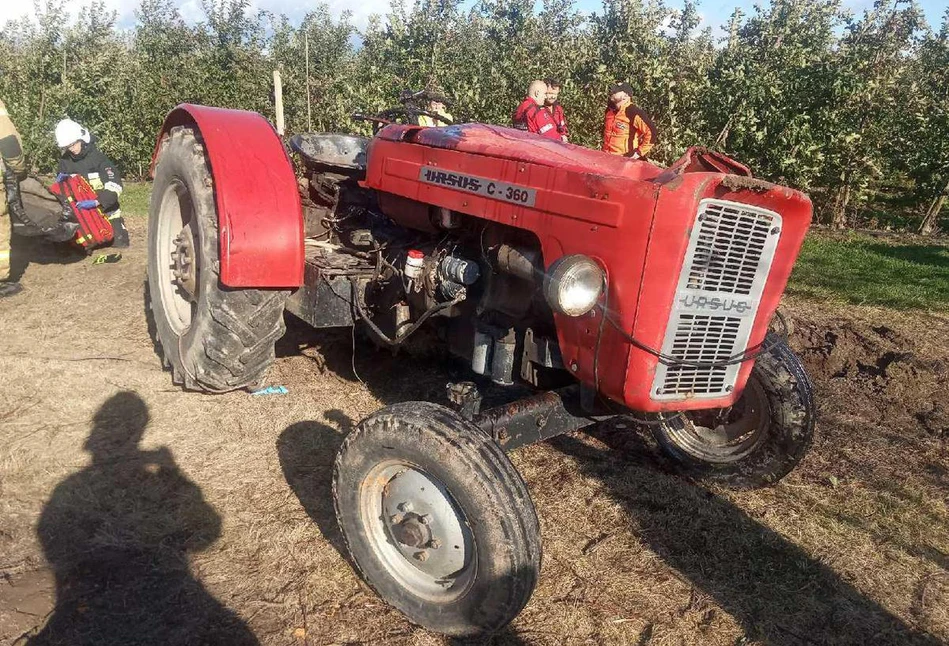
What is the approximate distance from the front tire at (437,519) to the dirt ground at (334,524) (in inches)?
5.9

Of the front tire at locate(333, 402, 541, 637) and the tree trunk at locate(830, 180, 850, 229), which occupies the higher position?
the front tire at locate(333, 402, 541, 637)

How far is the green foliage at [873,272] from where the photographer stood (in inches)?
242

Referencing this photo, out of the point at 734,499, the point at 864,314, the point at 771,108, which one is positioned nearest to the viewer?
the point at 734,499

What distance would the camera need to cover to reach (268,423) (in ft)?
12.3

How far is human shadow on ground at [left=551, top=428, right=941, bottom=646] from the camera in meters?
2.48

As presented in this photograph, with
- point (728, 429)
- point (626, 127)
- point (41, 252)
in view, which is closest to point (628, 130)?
point (626, 127)

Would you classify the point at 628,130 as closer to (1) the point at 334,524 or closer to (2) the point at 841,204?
(2) the point at 841,204

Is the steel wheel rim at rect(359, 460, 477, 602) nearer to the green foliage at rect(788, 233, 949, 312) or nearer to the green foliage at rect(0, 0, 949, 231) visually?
the green foliage at rect(788, 233, 949, 312)

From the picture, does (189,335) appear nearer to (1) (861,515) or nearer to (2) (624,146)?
(1) (861,515)

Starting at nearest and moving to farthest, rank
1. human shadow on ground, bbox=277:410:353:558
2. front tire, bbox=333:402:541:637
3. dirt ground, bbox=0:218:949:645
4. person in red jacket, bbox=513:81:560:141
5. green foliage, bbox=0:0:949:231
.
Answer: front tire, bbox=333:402:541:637
dirt ground, bbox=0:218:949:645
human shadow on ground, bbox=277:410:353:558
person in red jacket, bbox=513:81:560:141
green foliage, bbox=0:0:949:231

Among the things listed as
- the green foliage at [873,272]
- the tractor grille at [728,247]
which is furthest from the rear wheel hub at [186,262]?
the green foliage at [873,272]

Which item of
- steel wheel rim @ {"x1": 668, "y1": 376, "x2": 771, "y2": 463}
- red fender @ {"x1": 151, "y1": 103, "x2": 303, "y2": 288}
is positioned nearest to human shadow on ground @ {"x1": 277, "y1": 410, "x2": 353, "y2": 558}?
red fender @ {"x1": 151, "y1": 103, "x2": 303, "y2": 288}

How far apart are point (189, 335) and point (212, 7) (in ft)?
71.0

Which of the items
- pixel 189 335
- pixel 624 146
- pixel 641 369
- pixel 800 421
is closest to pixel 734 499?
pixel 800 421
